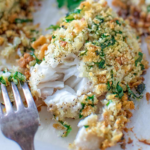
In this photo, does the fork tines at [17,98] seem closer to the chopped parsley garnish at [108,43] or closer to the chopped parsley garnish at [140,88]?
the chopped parsley garnish at [108,43]

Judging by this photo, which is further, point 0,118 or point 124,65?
point 124,65

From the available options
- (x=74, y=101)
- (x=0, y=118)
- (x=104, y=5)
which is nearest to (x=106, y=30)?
(x=104, y=5)

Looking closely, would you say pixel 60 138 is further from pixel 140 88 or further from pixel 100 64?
pixel 140 88

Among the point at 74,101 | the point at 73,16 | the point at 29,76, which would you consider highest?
the point at 73,16

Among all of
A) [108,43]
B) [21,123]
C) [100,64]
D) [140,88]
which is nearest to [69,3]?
[108,43]

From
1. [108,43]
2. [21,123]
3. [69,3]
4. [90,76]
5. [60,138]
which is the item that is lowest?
[60,138]

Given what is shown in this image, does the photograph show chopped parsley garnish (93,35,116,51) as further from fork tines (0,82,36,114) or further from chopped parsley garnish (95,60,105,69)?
fork tines (0,82,36,114)

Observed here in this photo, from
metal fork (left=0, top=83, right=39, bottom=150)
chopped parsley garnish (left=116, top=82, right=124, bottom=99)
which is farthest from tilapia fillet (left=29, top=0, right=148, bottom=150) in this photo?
metal fork (left=0, top=83, right=39, bottom=150)

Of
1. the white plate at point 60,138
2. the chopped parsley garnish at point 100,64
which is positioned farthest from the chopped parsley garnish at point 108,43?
the white plate at point 60,138

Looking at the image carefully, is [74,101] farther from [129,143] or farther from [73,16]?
[73,16]
